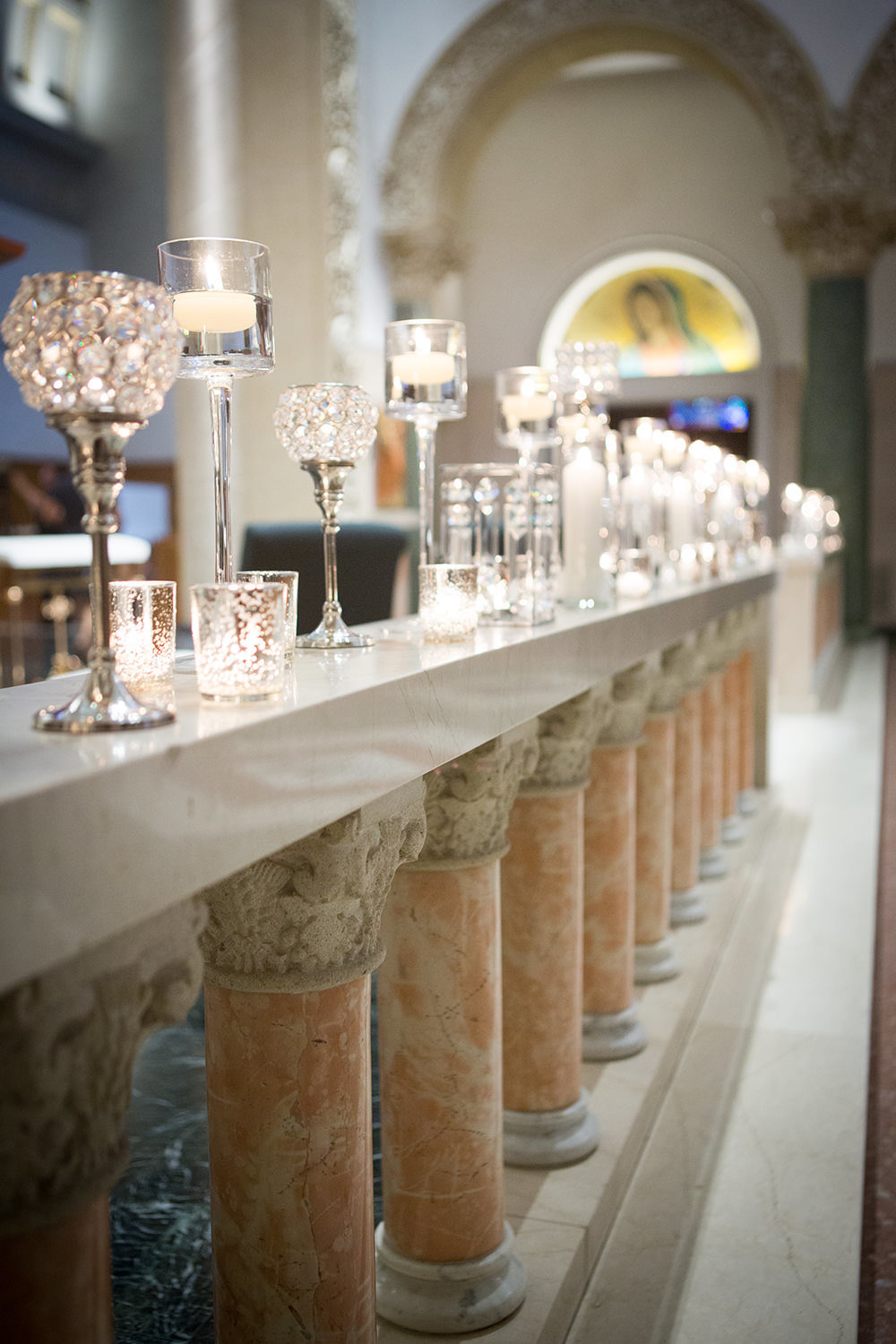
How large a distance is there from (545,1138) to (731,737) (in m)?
2.89

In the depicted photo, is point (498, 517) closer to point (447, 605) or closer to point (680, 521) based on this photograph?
point (447, 605)

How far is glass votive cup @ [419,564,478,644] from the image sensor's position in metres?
1.84

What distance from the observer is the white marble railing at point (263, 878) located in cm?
91

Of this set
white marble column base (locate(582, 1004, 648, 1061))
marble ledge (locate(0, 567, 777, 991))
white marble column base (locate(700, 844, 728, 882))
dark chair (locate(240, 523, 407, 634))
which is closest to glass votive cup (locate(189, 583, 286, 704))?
marble ledge (locate(0, 567, 777, 991))

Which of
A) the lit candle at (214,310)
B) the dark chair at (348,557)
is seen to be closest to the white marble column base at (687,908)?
the dark chair at (348,557)

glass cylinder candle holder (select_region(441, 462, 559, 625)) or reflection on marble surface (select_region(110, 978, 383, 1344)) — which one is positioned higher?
glass cylinder candle holder (select_region(441, 462, 559, 625))

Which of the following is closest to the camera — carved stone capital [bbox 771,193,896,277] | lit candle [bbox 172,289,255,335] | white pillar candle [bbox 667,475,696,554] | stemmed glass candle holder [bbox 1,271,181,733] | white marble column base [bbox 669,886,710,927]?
stemmed glass candle holder [bbox 1,271,181,733]

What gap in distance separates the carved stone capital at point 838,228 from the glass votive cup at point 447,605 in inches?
415

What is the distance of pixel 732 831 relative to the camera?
4844 millimetres

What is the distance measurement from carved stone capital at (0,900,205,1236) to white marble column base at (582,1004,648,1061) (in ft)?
6.25

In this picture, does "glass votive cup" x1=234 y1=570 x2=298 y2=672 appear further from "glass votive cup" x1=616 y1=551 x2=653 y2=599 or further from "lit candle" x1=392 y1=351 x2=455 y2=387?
"glass votive cup" x1=616 y1=551 x2=653 y2=599

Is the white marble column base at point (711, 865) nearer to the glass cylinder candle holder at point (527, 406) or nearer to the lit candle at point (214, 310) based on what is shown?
the glass cylinder candle holder at point (527, 406)

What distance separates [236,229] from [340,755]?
7590 mm

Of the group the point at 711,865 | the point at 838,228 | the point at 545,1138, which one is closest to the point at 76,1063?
the point at 545,1138
